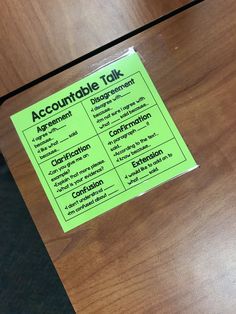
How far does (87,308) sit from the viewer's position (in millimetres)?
581

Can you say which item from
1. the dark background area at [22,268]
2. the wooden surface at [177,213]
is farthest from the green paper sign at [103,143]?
the dark background area at [22,268]

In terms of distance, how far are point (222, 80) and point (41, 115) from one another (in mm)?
268

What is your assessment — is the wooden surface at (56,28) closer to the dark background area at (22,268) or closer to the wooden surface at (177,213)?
the wooden surface at (177,213)

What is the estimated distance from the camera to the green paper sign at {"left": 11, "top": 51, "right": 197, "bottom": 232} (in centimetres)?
59

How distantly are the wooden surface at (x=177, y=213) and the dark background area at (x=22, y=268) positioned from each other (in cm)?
64

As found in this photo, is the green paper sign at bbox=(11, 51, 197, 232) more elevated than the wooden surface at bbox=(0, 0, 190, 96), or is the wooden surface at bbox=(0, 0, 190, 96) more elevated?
the wooden surface at bbox=(0, 0, 190, 96)

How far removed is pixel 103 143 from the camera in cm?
59

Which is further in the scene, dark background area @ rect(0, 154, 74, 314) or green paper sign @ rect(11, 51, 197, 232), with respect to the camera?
dark background area @ rect(0, 154, 74, 314)

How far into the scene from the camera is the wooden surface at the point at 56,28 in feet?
2.01

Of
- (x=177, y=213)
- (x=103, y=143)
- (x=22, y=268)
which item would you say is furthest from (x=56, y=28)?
(x=22, y=268)

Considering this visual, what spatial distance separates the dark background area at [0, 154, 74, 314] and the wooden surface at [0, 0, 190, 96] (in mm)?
621

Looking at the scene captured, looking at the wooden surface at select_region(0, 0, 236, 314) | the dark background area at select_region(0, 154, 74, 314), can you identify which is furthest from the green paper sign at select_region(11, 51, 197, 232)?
the dark background area at select_region(0, 154, 74, 314)

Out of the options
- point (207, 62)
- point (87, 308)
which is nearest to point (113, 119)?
point (207, 62)

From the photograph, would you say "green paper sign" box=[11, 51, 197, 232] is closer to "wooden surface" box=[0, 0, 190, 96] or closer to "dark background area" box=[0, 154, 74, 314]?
"wooden surface" box=[0, 0, 190, 96]
